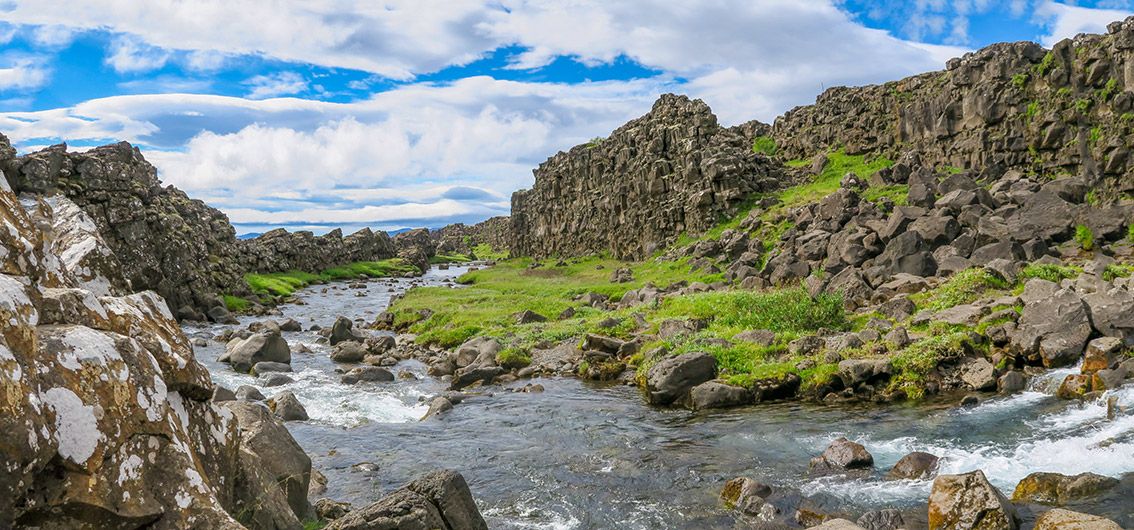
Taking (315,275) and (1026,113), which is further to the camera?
(315,275)

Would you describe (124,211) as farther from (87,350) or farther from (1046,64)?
(1046,64)

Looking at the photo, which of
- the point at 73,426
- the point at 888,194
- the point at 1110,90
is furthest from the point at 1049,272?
the point at 73,426

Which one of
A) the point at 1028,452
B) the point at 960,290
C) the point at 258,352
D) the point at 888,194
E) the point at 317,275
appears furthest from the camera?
the point at 317,275

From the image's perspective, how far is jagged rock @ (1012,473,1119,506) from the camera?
15617mm

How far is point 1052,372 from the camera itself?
84.9ft

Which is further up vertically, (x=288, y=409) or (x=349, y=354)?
(x=288, y=409)

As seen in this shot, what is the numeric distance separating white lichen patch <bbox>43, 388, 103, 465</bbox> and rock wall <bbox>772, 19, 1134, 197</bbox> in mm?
62888

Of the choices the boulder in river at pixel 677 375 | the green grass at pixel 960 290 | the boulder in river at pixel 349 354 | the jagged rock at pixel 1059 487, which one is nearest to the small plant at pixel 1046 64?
the green grass at pixel 960 290

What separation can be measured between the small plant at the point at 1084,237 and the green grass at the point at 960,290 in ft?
35.7

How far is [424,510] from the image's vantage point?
12602 mm

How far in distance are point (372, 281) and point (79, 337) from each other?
124442 mm

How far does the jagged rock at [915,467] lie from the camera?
59.6 ft

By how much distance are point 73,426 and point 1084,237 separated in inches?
2040

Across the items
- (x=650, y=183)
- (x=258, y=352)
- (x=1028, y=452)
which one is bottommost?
(x=258, y=352)
